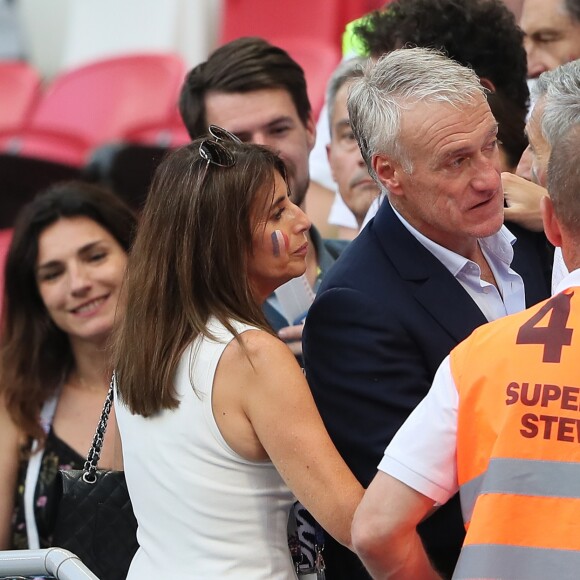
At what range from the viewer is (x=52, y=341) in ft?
11.0

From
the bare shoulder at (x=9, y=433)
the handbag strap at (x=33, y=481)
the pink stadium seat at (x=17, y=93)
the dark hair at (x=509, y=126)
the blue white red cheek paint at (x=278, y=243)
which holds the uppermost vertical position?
the dark hair at (x=509, y=126)

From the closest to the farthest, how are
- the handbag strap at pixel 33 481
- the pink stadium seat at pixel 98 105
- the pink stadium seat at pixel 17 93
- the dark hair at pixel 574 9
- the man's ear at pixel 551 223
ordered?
the man's ear at pixel 551 223
the handbag strap at pixel 33 481
the dark hair at pixel 574 9
the pink stadium seat at pixel 98 105
the pink stadium seat at pixel 17 93

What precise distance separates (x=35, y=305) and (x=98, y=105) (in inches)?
124

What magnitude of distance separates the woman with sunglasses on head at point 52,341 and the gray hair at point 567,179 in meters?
1.74

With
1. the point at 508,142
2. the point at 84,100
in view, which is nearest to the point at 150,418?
the point at 508,142

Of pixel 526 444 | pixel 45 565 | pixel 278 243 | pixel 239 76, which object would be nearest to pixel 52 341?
pixel 239 76

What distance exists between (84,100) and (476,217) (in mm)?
4721

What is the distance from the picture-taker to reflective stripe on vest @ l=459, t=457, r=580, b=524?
4.88 ft

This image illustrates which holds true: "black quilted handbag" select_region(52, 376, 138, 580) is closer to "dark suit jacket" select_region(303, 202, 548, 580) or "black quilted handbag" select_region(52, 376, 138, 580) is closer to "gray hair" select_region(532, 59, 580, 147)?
"dark suit jacket" select_region(303, 202, 548, 580)

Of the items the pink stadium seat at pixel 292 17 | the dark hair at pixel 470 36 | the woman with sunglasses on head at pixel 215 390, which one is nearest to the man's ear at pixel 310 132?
the dark hair at pixel 470 36

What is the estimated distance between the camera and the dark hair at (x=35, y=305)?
319cm

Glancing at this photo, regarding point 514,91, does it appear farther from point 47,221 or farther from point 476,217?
point 47,221

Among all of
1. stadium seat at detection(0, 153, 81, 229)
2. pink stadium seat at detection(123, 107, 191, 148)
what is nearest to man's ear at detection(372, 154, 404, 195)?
pink stadium seat at detection(123, 107, 191, 148)

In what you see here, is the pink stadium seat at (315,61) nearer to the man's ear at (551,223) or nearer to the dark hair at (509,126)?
the dark hair at (509,126)
